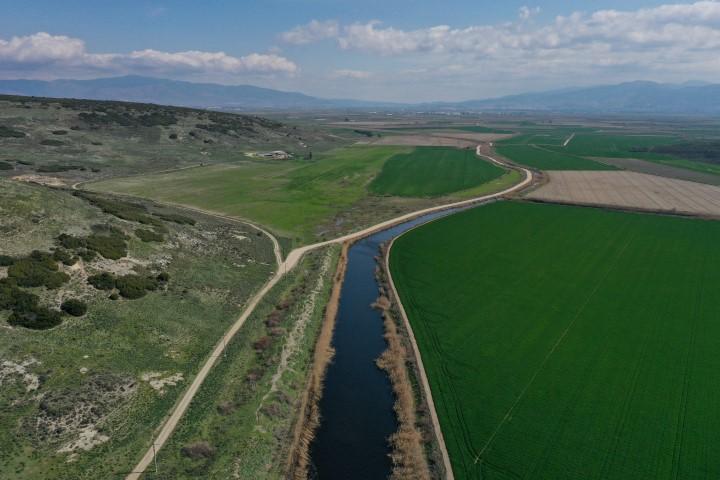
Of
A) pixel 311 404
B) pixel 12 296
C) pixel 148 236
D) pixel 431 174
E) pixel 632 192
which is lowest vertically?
Answer: pixel 311 404

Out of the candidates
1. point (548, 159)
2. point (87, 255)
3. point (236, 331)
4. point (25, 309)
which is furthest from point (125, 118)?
point (548, 159)

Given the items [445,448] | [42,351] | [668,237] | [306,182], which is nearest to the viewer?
[445,448]

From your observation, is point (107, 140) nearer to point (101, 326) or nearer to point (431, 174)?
point (431, 174)

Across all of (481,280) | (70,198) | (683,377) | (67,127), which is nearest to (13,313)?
(70,198)

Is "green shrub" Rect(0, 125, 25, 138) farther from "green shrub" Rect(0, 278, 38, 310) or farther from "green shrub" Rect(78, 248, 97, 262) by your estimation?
"green shrub" Rect(0, 278, 38, 310)

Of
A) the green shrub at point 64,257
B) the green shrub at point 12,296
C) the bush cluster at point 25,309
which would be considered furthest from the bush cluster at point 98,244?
the bush cluster at point 25,309

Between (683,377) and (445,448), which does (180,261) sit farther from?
(683,377)
